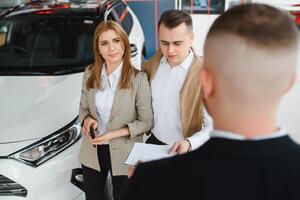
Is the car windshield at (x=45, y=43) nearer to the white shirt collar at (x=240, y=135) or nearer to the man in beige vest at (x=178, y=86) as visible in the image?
the man in beige vest at (x=178, y=86)

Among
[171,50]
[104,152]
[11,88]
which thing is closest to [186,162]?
[171,50]

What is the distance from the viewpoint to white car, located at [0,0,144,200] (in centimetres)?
204

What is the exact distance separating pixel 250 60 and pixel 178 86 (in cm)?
106

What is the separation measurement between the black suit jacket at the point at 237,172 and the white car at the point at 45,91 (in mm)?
1498

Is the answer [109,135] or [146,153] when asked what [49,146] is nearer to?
[109,135]

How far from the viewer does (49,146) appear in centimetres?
212

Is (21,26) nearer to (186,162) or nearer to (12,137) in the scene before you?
(12,137)

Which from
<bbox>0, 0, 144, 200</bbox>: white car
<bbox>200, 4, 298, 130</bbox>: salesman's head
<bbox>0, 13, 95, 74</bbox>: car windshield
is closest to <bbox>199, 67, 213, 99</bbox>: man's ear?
<bbox>200, 4, 298, 130</bbox>: salesman's head

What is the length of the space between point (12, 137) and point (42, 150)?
0.18 metres

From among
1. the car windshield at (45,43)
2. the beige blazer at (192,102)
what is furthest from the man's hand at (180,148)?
the car windshield at (45,43)

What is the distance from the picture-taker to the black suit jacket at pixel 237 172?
0.67 metres

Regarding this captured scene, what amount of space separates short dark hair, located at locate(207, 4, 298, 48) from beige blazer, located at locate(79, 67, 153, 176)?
3.71 feet

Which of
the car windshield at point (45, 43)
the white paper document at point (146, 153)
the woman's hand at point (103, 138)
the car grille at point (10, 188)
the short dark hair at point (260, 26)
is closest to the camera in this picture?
the short dark hair at point (260, 26)

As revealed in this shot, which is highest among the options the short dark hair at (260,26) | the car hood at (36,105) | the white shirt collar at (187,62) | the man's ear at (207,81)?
the short dark hair at (260,26)
